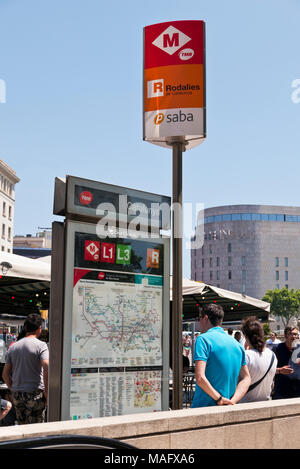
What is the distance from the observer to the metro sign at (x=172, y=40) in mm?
5934

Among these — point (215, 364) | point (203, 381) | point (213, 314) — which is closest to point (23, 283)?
point (213, 314)

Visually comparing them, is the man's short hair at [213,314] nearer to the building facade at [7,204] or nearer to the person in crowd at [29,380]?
the person in crowd at [29,380]

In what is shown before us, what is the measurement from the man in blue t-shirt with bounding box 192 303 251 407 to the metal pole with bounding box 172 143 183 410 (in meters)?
0.47

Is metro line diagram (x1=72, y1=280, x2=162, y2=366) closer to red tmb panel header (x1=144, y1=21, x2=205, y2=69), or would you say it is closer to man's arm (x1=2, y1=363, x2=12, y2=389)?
man's arm (x1=2, y1=363, x2=12, y2=389)

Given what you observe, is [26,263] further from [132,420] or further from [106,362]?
[132,420]

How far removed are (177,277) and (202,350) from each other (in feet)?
3.21

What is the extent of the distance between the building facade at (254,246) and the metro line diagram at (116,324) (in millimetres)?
138045

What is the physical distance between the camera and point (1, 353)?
13.0 m

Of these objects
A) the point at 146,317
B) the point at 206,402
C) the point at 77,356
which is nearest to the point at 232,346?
the point at 206,402

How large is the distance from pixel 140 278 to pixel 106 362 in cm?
77

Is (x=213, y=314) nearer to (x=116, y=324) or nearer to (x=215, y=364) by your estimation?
(x=215, y=364)

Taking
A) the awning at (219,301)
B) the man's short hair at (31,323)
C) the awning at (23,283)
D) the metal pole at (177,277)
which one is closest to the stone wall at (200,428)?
the metal pole at (177,277)

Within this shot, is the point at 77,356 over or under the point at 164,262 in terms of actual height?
under

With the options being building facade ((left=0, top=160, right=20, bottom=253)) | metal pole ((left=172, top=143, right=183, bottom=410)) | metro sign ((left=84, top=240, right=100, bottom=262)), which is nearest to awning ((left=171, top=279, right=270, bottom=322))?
metal pole ((left=172, top=143, right=183, bottom=410))
